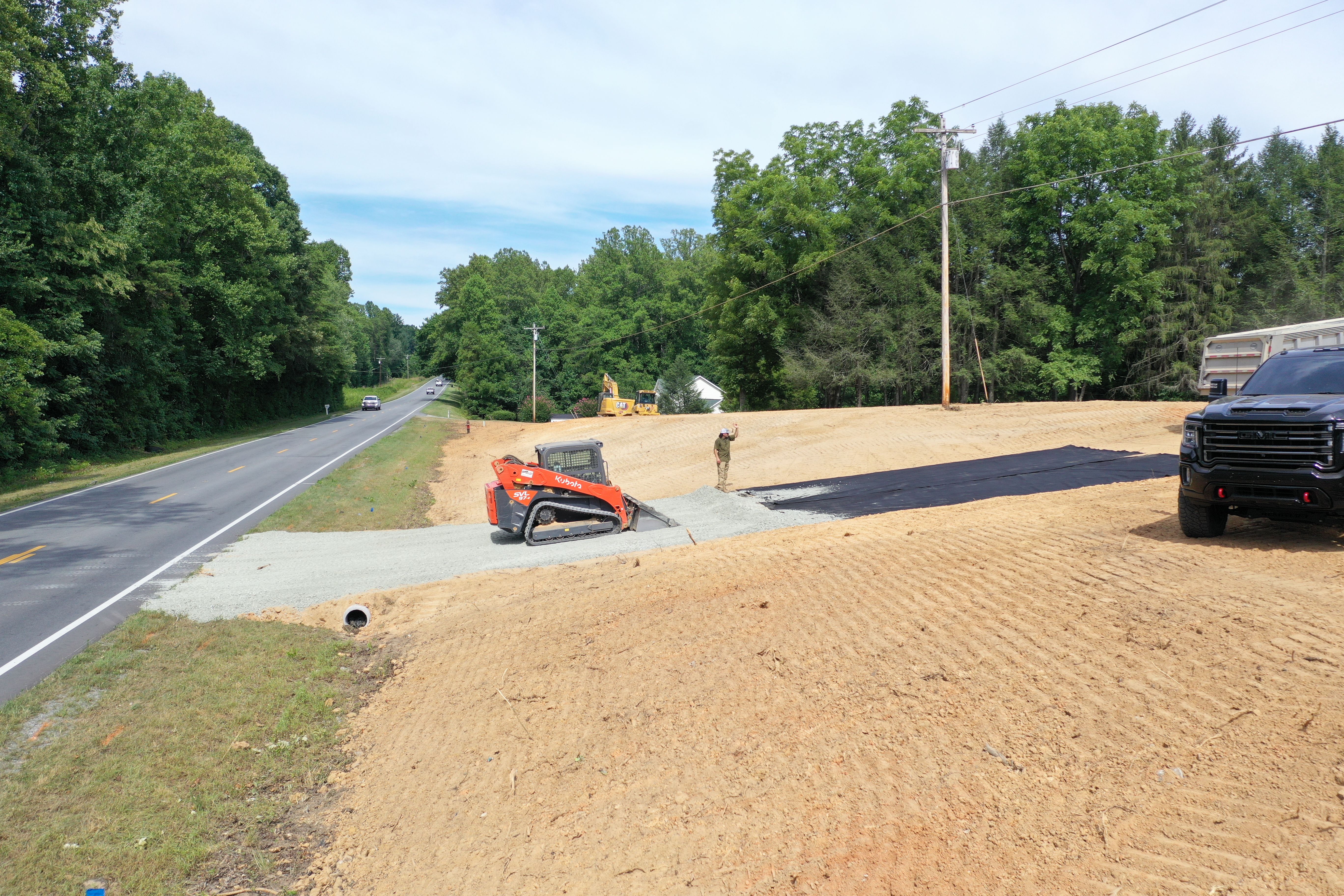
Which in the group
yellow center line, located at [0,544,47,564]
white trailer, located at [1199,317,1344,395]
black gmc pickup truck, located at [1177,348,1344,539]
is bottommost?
yellow center line, located at [0,544,47,564]

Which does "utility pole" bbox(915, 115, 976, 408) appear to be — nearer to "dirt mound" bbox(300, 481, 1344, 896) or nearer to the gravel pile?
the gravel pile

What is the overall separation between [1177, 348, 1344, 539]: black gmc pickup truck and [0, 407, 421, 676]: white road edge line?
550 inches

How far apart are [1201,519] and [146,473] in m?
32.4

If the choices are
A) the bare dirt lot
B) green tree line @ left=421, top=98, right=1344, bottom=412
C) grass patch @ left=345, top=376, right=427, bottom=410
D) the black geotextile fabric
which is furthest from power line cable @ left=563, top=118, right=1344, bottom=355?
grass patch @ left=345, top=376, right=427, bottom=410

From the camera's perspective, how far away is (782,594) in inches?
369

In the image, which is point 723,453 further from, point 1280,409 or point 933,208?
point 933,208

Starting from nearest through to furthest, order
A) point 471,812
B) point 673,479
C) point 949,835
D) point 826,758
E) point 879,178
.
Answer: point 949,835
point 826,758
point 471,812
point 673,479
point 879,178

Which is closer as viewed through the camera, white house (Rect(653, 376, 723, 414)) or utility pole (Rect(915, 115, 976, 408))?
utility pole (Rect(915, 115, 976, 408))

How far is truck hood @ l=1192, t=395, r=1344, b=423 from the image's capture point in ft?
26.1

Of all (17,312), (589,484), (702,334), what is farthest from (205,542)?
(702,334)

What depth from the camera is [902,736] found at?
5758 mm

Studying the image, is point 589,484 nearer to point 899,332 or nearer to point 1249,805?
point 1249,805

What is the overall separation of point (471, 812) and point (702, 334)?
90.7 metres

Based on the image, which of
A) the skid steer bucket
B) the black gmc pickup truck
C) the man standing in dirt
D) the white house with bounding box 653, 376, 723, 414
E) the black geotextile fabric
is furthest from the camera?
the white house with bounding box 653, 376, 723, 414
